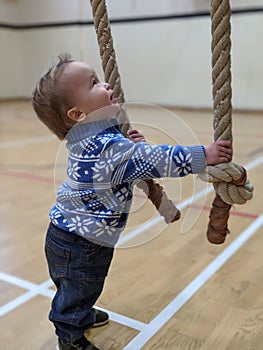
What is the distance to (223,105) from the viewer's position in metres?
0.82

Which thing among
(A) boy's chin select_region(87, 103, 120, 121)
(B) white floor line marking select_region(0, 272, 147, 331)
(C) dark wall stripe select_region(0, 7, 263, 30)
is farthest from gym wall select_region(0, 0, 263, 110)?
(A) boy's chin select_region(87, 103, 120, 121)

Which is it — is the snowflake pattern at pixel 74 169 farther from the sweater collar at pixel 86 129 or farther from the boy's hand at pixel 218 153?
the boy's hand at pixel 218 153

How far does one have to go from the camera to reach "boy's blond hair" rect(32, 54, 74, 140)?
2.85ft

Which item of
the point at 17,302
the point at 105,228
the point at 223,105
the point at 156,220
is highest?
the point at 223,105

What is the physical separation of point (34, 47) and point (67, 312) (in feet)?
22.6

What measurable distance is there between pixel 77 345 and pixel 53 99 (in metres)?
0.55

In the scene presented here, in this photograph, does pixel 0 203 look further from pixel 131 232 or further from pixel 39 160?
pixel 39 160

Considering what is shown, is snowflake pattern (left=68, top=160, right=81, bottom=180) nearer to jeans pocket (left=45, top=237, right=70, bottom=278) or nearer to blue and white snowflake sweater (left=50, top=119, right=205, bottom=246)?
blue and white snowflake sweater (left=50, top=119, right=205, bottom=246)

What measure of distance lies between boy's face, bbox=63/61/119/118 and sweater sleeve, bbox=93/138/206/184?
0.31 ft

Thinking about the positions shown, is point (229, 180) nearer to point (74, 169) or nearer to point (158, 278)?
point (74, 169)

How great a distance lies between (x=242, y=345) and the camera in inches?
42.1

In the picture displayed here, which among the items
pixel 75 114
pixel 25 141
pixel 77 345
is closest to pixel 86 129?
pixel 75 114

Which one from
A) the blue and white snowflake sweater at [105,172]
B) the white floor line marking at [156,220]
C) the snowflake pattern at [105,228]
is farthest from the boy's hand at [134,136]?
the white floor line marking at [156,220]

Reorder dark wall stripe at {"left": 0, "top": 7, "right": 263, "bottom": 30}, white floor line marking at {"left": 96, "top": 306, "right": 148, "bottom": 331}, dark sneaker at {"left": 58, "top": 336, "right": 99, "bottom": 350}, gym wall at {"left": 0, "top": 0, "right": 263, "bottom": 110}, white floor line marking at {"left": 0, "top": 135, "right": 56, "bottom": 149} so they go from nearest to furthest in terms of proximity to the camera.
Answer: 1. dark sneaker at {"left": 58, "top": 336, "right": 99, "bottom": 350}
2. white floor line marking at {"left": 96, "top": 306, "right": 148, "bottom": 331}
3. white floor line marking at {"left": 0, "top": 135, "right": 56, "bottom": 149}
4. dark wall stripe at {"left": 0, "top": 7, "right": 263, "bottom": 30}
5. gym wall at {"left": 0, "top": 0, "right": 263, "bottom": 110}
